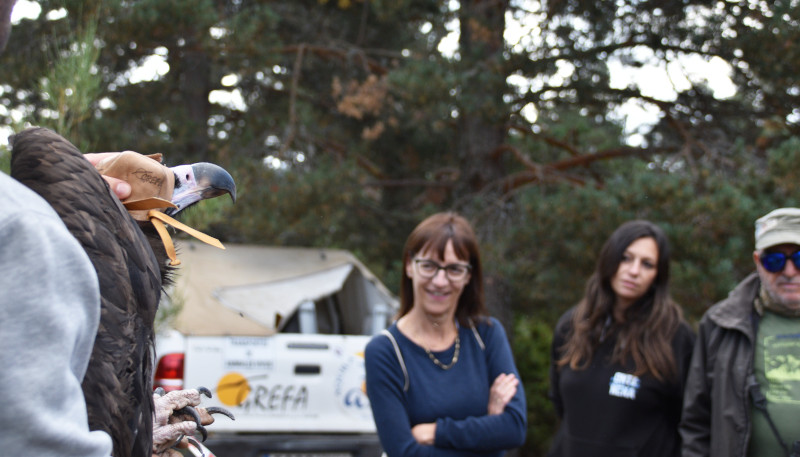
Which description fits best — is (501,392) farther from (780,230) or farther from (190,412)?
(190,412)

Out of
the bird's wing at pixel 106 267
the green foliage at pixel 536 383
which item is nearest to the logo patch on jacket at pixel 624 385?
the bird's wing at pixel 106 267

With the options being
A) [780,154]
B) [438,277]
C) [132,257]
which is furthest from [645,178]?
[132,257]

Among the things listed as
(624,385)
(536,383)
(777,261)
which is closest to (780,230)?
(777,261)

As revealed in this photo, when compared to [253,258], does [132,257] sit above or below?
above

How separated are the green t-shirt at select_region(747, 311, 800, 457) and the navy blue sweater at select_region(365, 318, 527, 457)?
87 centimetres

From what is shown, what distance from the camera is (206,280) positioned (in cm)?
670

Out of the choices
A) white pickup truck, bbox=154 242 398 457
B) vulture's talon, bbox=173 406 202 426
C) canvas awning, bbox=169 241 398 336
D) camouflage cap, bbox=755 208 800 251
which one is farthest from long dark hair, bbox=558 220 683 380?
canvas awning, bbox=169 241 398 336

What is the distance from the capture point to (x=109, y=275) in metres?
1.19

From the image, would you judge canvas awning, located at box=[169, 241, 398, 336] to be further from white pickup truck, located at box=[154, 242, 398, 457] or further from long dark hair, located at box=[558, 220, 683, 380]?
long dark hair, located at box=[558, 220, 683, 380]

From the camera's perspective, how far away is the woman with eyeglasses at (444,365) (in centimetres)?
256

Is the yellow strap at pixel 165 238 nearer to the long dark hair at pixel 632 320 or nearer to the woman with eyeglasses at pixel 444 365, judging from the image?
the woman with eyeglasses at pixel 444 365

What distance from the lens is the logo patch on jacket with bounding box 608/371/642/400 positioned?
10.1ft

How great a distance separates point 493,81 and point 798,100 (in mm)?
2764

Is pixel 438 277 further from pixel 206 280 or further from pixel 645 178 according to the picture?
pixel 206 280
